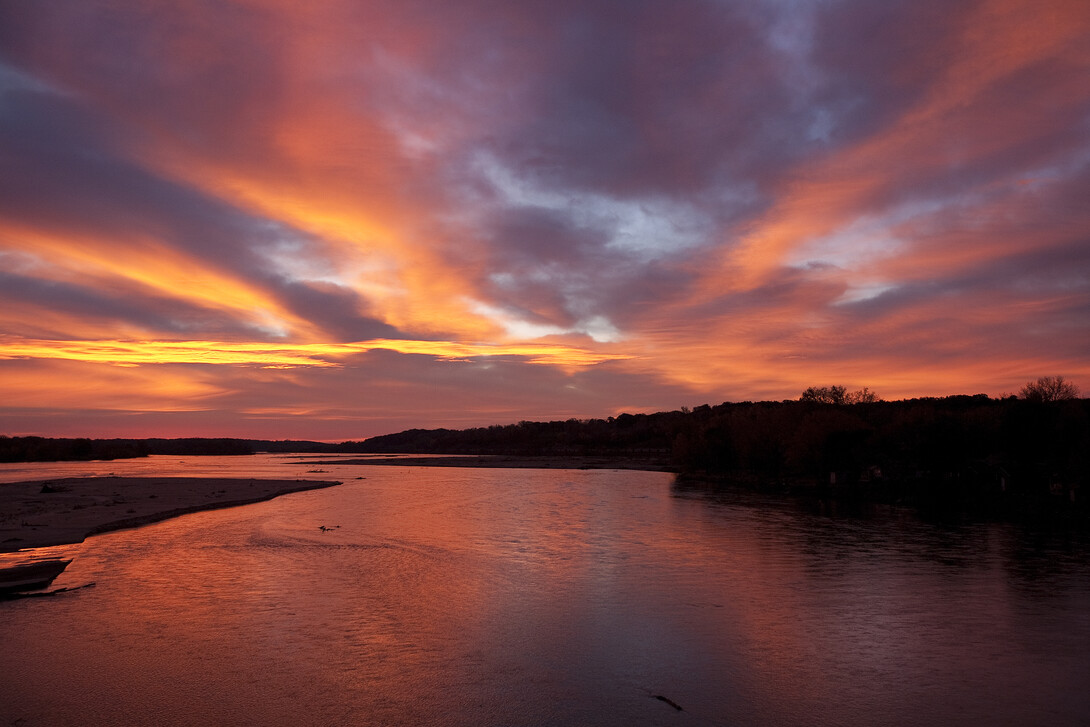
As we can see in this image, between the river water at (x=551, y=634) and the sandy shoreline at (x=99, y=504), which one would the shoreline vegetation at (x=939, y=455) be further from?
the sandy shoreline at (x=99, y=504)

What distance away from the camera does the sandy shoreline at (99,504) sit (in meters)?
33.4

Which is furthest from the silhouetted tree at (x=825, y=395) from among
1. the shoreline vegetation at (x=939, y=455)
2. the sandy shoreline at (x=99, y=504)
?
the sandy shoreline at (x=99, y=504)

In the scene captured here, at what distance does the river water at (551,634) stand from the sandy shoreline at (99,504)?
3063mm

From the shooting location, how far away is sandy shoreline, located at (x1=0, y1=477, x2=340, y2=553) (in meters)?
33.4

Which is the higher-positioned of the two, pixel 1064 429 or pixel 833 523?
pixel 1064 429

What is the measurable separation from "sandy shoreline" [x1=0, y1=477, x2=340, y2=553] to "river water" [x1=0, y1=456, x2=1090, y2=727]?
3063 millimetres

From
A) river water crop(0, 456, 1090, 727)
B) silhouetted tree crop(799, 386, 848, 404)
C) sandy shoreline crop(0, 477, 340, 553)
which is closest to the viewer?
river water crop(0, 456, 1090, 727)

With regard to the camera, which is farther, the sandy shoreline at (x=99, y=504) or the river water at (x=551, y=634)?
the sandy shoreline at (x=99, y=504)

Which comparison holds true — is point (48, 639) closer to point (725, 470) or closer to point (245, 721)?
point (245, 721)

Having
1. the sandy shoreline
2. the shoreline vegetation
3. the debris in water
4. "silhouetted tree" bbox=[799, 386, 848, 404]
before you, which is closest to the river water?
the debris in water

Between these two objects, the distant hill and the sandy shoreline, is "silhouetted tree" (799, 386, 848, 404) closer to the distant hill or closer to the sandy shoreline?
the distant hill

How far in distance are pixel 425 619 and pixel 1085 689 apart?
1473 centimetres

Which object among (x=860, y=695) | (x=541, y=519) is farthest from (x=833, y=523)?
(x=860, y=695)

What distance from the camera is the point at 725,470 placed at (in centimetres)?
11344
